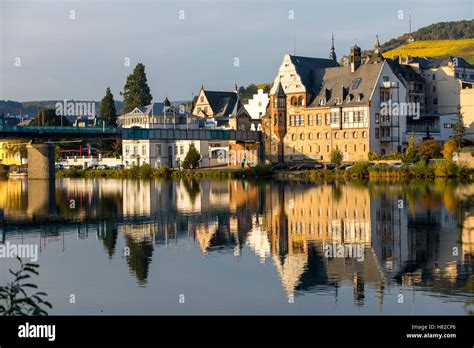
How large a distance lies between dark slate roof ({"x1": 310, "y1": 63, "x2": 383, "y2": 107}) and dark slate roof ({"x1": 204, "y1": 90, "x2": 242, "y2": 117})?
40.9m

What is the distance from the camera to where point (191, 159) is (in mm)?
125750

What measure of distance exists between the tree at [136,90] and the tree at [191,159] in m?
45.0

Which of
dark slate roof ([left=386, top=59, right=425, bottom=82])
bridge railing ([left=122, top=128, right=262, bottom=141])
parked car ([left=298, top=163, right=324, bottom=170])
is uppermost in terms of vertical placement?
dark slate roof ([left=386, top=59, right=425, bottom=82])

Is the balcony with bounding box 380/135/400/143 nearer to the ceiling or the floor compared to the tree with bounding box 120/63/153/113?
nearer to the floor

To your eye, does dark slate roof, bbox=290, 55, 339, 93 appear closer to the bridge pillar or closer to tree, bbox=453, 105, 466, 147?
tree, bbox=453, 105, 466, 147

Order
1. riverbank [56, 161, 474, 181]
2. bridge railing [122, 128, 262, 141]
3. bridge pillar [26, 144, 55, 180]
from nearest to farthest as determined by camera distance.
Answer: riverbank [56, 161, 474, 181], bridge pillar [26, 144, 55, 180], bridge railing [122, 128, 262, 141]

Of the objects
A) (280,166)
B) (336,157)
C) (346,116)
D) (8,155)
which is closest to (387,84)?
(346,116)

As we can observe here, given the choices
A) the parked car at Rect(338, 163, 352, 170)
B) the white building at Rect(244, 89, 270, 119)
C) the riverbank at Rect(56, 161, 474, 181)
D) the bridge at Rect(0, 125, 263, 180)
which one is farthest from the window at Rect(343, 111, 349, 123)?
the white building at Rect(244, 89, 270, 119)

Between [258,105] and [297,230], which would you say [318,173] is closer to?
[258,105]

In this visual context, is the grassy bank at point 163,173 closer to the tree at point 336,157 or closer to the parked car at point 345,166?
the tree at point 336,157

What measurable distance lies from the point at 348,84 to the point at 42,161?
148ft

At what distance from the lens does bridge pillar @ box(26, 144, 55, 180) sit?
4579 inches
